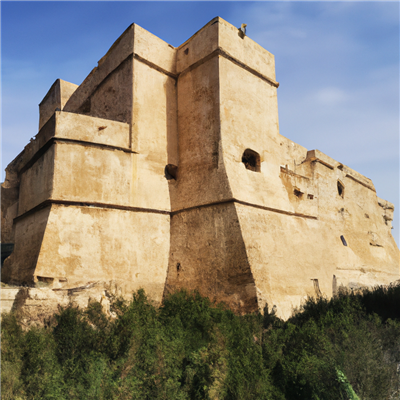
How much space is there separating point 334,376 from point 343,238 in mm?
7460

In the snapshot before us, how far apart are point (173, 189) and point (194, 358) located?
464 centimetres

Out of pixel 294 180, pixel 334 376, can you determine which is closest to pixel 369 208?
pixel 294 180

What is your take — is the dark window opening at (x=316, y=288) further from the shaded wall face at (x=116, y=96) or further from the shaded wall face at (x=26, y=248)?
the shaded wall face at (x=26, y=248)

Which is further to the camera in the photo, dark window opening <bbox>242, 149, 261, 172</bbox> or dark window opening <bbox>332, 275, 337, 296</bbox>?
dark window opening <bbox>332, 275, 337, 296</bbox>

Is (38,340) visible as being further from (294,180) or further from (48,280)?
(294,180)

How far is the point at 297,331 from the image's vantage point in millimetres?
6523

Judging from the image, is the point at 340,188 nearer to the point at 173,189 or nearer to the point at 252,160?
the point at 252,160

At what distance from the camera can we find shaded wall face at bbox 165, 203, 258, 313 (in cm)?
772

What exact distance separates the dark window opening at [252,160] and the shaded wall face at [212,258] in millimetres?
1666

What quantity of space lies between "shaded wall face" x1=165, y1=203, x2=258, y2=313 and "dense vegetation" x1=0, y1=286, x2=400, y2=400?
3.23 feet

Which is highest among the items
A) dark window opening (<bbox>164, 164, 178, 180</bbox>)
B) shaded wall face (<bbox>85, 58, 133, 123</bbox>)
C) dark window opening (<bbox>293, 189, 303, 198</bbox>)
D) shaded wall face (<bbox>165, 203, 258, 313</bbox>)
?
shaded wall face (<bbox>85, 58, 133, 123</bbox>)

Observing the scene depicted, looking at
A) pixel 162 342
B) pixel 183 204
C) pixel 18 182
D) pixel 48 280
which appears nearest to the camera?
pixel 162 342

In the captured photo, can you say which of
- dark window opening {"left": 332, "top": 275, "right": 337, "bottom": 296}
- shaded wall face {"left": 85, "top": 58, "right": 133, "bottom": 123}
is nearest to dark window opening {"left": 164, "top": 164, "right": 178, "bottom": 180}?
shaded wall face {"left": 85, "top": 58, "right": 133, "bottom": 123}

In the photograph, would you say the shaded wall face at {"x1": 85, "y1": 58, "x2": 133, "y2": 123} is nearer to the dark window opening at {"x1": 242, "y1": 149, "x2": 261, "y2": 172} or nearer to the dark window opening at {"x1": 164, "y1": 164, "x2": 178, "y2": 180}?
the dark window opening at {"x1": 164, "y1": 164, "x2": 178, "y2": 180}
